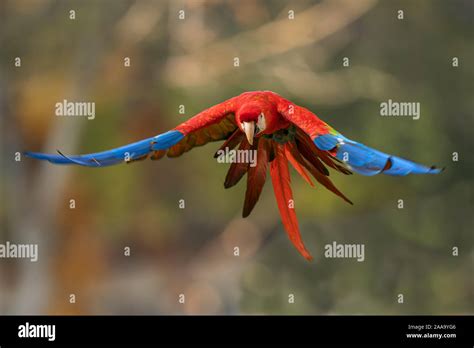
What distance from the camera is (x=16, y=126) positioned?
4.51 m

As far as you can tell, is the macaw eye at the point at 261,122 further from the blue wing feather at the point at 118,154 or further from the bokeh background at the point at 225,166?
the bokeh background at the point at 225,166

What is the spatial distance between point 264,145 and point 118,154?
618mm

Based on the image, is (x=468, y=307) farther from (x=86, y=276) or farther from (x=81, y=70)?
(x=81, y=70)

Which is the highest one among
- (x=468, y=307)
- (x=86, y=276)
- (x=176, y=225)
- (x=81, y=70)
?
(x=81, y=70)

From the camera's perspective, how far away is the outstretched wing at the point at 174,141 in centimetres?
215

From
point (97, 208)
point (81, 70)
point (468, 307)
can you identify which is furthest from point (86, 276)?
point (468, 307)

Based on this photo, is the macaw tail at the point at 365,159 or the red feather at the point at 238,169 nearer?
the macaw tail at the point at 365,159

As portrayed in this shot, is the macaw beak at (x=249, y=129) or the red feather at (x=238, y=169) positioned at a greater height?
the macaw beak at (x=249, y=129)

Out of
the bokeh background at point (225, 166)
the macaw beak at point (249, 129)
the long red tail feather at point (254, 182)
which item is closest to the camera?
the macaw beak at point (249, 129)

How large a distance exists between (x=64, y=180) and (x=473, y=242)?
2.88 meters

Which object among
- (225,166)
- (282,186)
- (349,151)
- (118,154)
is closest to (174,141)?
(118,154)

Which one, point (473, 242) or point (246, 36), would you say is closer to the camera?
point (473, 242)

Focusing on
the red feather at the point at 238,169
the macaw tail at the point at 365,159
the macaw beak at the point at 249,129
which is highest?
the macaw beak at the point at 249,129

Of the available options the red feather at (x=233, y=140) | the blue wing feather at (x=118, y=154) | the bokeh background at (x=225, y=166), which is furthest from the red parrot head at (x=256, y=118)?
the bokeh background at (x=225, y=166)
